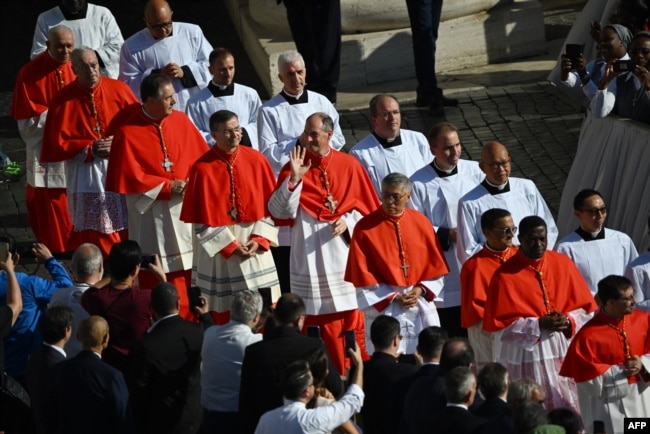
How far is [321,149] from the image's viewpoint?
36.6 ft

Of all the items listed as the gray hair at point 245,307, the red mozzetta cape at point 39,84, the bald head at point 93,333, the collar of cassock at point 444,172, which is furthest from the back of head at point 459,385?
the red mozzetta cape at point 39,84

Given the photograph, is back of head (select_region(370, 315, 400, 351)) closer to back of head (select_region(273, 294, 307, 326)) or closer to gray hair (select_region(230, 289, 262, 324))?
back of head (select_region(273, 294, 307, 326))

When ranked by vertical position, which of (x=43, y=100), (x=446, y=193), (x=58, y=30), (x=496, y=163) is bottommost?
(x=446, y=193)

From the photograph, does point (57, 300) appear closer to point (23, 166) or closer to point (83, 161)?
point (83, 161)

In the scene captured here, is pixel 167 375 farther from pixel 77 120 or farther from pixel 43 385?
pixel 77 120

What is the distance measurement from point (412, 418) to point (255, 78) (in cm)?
888

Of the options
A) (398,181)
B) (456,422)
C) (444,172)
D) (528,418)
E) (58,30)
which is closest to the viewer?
(528,418)

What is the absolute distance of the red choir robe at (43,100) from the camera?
13008 mm

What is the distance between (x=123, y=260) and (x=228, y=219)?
1.68m

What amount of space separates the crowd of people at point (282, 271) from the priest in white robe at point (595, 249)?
2cm

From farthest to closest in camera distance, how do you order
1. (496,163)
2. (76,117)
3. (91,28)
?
(91,28), (76,117), (496,163)

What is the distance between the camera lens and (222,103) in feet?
41.8

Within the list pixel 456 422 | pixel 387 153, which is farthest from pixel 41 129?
pixel 456 422

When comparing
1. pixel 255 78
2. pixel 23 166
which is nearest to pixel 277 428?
pixel 23 166
